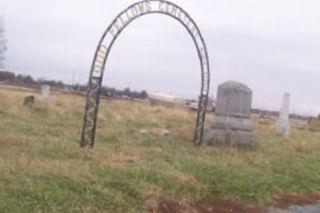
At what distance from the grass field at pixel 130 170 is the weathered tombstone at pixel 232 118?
646mm

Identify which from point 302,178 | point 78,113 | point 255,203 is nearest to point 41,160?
point 255,203

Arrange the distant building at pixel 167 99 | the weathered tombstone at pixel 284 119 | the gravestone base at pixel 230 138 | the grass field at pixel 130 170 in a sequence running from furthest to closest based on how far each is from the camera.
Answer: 1. the distant building at pixel 167 99
2. the weathered tombstone at pixel 284 119
3. the gravestone base at pixel 230 138
4. the grass field at pixel 130 170

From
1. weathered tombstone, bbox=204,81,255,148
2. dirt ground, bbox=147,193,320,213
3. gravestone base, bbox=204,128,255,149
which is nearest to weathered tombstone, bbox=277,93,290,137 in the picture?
weathered tombstone, bbox=204,81,255,148

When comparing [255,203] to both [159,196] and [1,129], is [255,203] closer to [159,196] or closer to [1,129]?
[159,196]

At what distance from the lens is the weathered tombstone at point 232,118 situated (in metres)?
19.4

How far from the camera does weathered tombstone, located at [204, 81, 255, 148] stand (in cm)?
1936

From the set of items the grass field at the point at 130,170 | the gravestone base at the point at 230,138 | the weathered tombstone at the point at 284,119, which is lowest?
the grass field at the point at 130,170

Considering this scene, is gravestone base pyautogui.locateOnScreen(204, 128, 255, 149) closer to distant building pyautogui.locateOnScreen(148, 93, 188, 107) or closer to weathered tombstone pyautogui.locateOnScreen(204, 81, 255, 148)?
weathered tombstone pyautogui.locateOnScreen(204, 81, 255, 148)

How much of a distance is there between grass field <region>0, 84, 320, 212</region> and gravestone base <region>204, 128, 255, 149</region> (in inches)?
21.4

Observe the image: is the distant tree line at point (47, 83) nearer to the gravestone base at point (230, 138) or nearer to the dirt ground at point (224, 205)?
the gravestone base at point (230, 138)

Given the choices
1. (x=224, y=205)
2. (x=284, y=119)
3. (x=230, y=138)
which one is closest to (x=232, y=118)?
(x=230, y=138)

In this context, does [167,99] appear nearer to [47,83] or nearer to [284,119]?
[47,83]

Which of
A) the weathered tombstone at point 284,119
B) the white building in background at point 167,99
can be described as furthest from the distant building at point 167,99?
the weathered tombstone at point 284,119

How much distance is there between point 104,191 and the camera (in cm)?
1030
